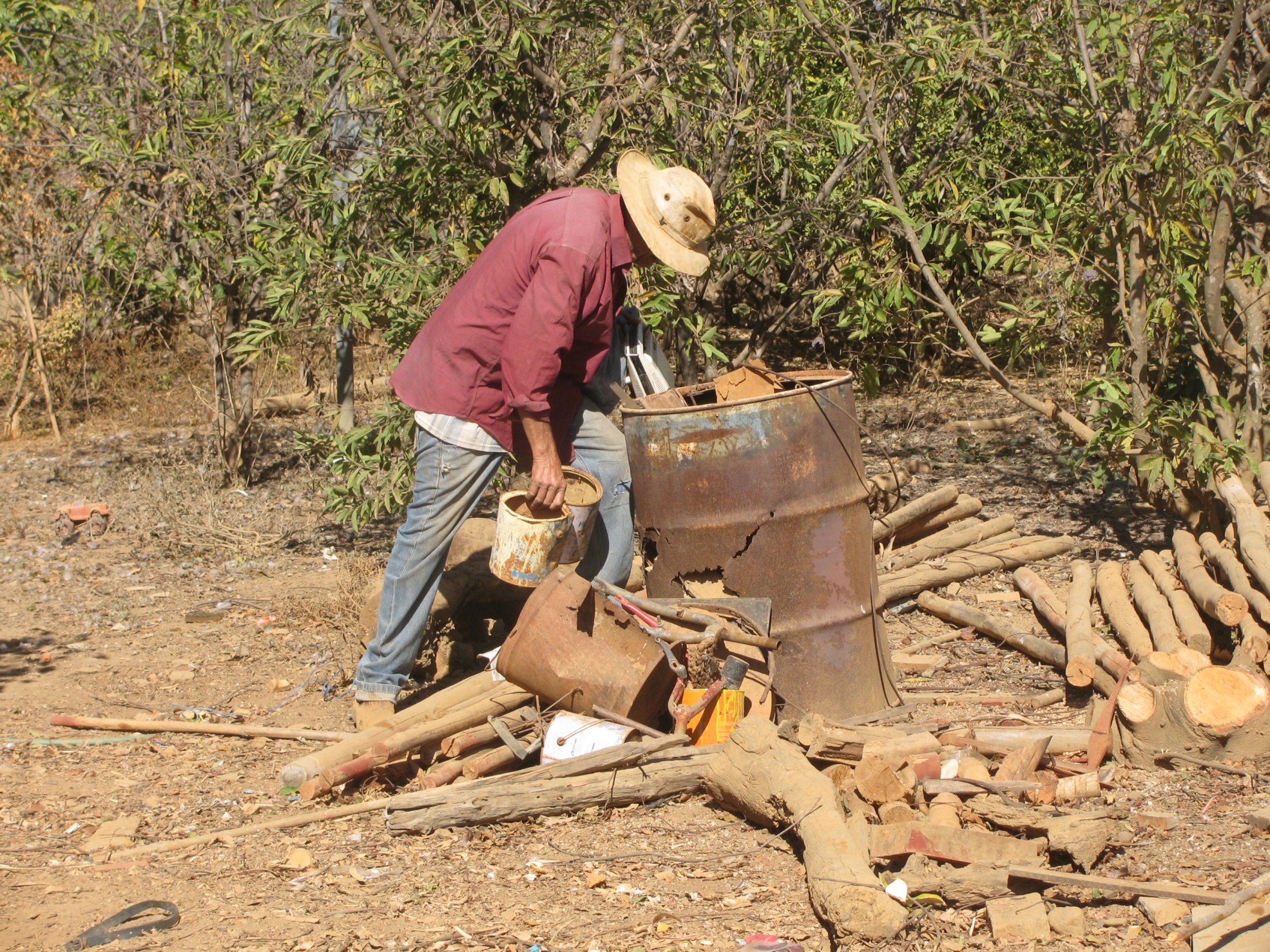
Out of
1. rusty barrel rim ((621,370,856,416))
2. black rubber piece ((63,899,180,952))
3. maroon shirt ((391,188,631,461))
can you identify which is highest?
maroon shirt ((391,188,631,461))

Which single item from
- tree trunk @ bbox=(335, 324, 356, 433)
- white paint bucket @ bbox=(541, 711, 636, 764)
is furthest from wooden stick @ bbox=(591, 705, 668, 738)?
tree trunk @ bbox=(335, 324, 356, 433)

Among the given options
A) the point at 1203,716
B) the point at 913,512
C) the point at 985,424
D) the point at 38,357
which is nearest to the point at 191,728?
the point at 1203,716

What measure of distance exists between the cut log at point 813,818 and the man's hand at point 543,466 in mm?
1005

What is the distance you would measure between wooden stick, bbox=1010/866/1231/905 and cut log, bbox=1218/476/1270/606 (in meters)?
1.79

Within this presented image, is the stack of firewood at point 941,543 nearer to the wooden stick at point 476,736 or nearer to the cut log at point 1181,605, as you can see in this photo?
the cut log at point 1181,605

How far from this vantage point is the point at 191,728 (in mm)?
4402

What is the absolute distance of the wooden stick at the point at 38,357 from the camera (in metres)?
9.77

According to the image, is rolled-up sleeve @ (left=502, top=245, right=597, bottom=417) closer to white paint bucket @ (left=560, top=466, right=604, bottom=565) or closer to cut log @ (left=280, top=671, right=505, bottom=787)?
white paint bucket @ (left=560, top=466, right=604, bottom=565)

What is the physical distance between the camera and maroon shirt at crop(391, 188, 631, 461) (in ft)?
12.7

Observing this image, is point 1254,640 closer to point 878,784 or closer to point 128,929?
point 878,784

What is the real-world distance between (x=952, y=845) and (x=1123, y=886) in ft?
1.35

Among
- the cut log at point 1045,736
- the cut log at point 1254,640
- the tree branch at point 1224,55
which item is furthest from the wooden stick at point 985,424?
the cut log at point 1045,736

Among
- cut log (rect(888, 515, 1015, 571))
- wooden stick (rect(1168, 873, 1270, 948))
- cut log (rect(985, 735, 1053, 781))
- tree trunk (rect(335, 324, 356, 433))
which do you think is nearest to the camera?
wooden stick (rect(1168, 873, 1270, 948))

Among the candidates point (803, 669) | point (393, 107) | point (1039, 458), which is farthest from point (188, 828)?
point (1039, 458)
